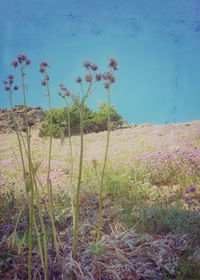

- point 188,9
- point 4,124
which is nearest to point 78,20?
point 188,9

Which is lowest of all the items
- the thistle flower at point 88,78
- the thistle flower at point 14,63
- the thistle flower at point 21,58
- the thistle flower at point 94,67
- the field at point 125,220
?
the field at point 125,220

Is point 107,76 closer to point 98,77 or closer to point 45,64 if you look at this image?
point 98,77

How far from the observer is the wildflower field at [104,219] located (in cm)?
100

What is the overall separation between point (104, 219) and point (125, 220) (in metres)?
0.25

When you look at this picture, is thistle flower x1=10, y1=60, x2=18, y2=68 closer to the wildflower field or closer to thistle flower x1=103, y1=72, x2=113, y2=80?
the wildflower field

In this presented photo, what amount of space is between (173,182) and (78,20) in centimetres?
281

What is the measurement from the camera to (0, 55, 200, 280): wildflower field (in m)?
1.00

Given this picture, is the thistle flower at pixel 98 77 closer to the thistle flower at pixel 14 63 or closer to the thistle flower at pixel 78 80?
the thistle flower at pixel 78 80

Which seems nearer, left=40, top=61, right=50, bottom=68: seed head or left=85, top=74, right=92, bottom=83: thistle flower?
left=85, top=74, right=92, bottom=83: thistle flower

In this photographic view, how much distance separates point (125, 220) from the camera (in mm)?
1713

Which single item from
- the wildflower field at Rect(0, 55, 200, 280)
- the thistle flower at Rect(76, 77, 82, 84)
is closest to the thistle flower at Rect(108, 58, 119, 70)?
the wildflower field at Rect(0, 55, 200, 280)

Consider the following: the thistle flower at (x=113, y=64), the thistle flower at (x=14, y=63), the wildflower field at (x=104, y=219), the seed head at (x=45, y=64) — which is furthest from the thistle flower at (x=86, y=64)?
the thistle flower at (x=14, y=63)

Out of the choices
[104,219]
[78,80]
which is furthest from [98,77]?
[104,219]

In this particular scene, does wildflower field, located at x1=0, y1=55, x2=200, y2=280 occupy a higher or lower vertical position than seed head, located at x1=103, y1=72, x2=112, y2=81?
lower
